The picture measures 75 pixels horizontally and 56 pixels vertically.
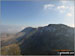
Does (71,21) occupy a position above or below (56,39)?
above

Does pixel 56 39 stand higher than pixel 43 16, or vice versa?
pixel 43 16

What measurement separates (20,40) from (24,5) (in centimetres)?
63

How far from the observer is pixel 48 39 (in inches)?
56.1

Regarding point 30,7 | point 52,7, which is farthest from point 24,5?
point 52,7

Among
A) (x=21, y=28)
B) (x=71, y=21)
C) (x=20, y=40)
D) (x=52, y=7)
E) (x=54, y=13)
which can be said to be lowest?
(x=20, y=40)

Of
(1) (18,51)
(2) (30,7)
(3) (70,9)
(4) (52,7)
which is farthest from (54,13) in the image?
(1) (18,51)

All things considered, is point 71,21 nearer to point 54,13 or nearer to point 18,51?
point 54,13

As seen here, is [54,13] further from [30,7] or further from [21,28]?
[21,28]

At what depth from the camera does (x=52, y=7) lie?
143cm

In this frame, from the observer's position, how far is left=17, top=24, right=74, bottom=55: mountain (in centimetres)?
141

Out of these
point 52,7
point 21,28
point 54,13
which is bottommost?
point 21,28

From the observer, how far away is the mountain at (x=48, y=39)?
1412mm

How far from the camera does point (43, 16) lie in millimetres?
1430

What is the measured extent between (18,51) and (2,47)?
0.96ft
